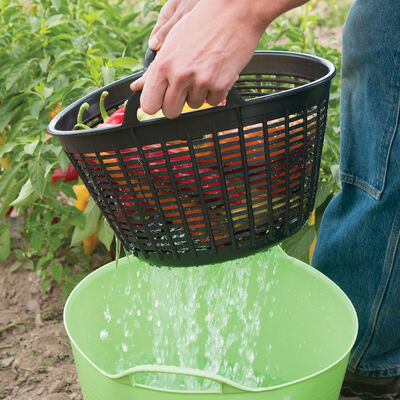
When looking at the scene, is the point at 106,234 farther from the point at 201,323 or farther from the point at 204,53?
the point at 204,53

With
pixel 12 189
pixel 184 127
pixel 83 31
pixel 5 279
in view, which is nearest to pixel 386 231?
pixel 184 127

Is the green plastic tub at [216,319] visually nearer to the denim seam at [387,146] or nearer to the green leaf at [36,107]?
the denim seam at [387,146]

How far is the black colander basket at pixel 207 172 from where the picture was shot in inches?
36.4

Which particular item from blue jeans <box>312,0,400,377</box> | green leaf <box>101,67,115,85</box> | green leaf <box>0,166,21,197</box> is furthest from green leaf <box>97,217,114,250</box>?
blue jeans <box>312,0,400,377</box>

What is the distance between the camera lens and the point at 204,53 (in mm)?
Result: 854

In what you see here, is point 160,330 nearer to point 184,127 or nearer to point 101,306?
point 101,306

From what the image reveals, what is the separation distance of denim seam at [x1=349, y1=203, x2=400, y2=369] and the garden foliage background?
10.1 inches

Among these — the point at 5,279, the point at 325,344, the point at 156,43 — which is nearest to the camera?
the point at 156,43

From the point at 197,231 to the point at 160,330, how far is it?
2.31 ft

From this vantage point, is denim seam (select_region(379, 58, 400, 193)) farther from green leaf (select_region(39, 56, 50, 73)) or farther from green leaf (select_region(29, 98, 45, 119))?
green leaf (select_region(39, 56, 50, 73))

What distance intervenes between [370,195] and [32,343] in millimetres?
1145

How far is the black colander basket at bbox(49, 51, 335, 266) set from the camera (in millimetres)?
925

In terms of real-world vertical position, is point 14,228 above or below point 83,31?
below

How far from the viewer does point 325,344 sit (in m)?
1.45
